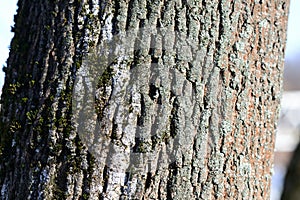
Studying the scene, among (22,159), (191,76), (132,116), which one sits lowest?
(22,159)

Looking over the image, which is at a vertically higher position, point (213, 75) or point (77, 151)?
point (213, 75)

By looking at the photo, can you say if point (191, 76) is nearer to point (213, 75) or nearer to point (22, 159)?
point (213, 75)

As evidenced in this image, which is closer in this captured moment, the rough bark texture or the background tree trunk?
the rough bark texture

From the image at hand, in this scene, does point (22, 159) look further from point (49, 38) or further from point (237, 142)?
point (237, 142)

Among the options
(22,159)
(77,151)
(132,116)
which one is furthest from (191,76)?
(22,159)

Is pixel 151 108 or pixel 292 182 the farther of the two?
pixel 292 182

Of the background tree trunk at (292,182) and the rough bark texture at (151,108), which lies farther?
the background tree trunk at (292,182)

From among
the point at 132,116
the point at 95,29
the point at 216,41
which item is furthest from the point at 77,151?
the point at 216,41
